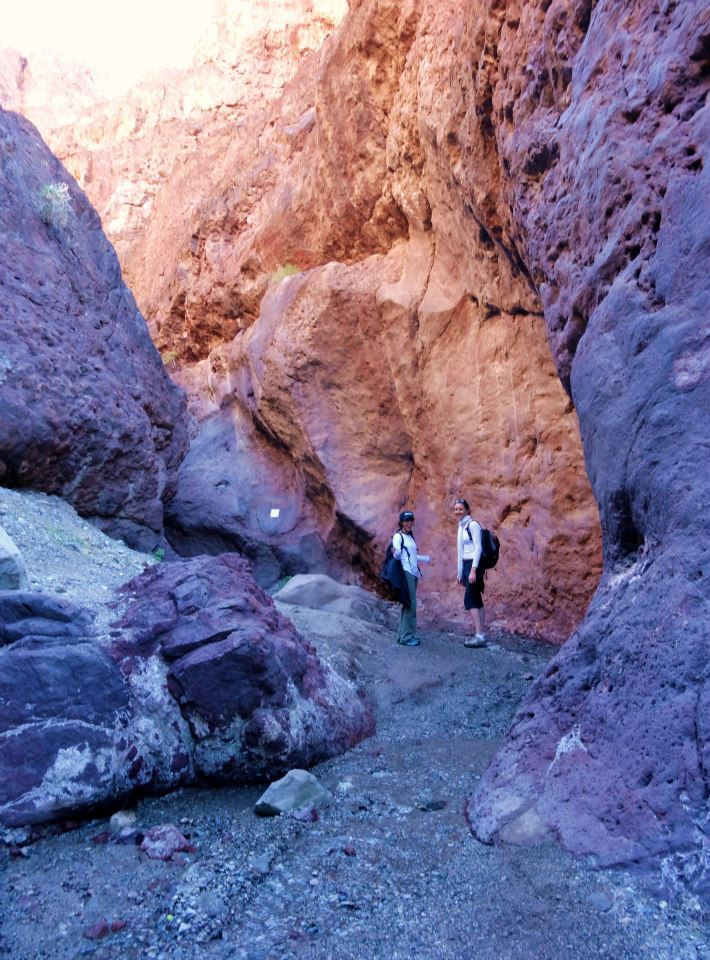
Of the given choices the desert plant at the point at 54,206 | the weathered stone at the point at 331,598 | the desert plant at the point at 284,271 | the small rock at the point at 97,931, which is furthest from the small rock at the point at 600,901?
the desert plant at the point at 284,271

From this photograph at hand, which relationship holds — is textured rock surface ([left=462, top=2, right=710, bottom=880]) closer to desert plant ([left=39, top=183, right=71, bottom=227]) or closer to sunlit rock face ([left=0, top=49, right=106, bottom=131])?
desert plant ([left=39, top=183, right=71, bottom=227])

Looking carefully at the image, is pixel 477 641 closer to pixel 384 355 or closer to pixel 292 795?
pixel 292 795

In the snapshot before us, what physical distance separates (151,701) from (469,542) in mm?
4238

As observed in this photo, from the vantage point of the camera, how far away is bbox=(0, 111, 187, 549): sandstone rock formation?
6730 millimetres

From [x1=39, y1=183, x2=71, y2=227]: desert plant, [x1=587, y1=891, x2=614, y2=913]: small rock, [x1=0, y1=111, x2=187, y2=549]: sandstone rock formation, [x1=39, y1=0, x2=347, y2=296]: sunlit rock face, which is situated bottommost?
[x1=587, y1=891, x2=614, y2=913]: small rock

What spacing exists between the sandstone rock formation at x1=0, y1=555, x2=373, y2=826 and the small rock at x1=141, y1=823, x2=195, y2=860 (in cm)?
31

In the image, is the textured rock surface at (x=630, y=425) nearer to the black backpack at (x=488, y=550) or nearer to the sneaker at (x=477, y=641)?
the black backpack at (x=488, y=550)

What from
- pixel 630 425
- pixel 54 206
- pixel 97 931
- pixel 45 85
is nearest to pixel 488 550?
pixel 630 425

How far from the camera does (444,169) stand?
26.2 ft

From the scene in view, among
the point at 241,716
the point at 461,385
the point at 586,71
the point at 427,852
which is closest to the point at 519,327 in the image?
the point at 461,385

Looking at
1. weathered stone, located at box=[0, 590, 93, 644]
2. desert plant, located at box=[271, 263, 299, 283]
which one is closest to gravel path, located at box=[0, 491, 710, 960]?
Result: weathered stone, located at box=[0, 590, 93, 644]

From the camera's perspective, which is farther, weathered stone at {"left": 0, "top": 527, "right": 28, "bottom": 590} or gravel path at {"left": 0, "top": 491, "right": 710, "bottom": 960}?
weathered stone at {"left": 0, "top": 527, "right": 28, "bottom": 590}

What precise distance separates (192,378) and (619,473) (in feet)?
36.4

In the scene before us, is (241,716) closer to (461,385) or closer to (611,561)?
(611,561)
